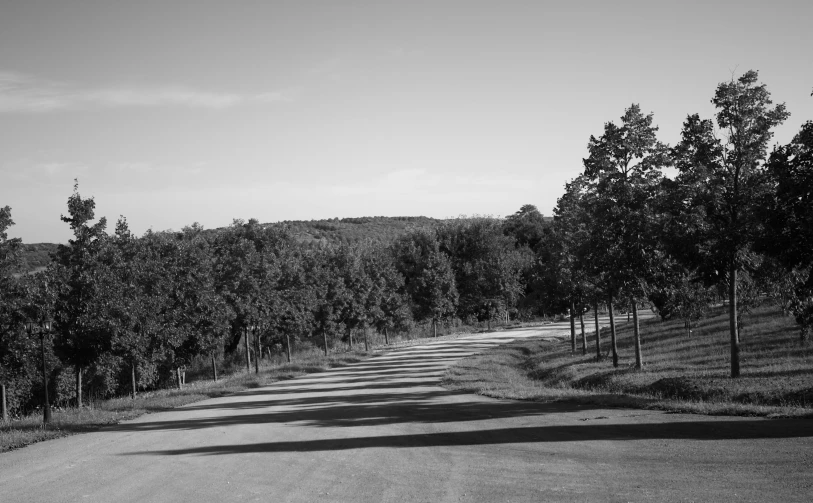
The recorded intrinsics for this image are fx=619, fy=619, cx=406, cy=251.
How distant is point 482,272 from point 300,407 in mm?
72665

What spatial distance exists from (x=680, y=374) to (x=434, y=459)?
15458mm

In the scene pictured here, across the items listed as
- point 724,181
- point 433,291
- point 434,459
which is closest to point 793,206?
point 724,181

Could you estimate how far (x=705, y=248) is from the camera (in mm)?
21547

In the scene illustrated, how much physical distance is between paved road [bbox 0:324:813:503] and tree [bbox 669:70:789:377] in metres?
7.80

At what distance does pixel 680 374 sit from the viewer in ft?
77.8

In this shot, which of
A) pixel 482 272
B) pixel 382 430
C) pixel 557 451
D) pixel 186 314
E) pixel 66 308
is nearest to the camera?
pixel 557 451

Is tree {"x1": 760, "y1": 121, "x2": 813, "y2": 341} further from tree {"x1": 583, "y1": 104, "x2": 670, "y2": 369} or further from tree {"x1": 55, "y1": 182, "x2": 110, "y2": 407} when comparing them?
tree {"x1": 55, "y1": 182, "x2": 110, "y2": 407}

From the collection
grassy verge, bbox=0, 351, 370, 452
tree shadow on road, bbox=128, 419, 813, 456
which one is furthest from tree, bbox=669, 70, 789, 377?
grassy verge, bbox=0, 351, 370, 452

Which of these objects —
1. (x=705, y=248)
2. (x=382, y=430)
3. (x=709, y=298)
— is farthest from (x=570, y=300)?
(x=382, y=430)

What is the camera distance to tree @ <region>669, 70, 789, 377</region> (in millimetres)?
21000

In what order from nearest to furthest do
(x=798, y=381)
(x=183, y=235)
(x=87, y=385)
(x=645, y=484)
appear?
(x=645, y=484)
(x=798, y=381)
(x=87, y=385)
(x=183, y=235)

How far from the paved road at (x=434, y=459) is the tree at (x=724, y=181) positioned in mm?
7805

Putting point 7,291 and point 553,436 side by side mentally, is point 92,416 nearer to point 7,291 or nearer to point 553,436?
point 7,291

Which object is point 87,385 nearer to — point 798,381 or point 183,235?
point 183,235
